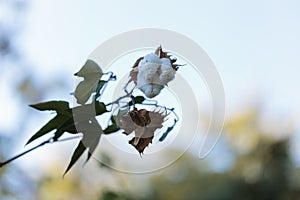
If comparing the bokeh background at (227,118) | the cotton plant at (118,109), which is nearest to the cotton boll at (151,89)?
the cotton plant at (118,109)

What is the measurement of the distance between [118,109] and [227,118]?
2.98ft

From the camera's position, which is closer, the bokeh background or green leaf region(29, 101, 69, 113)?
green leaf region(29, 101, 69, 113)

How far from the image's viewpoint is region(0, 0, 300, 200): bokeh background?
1.44 meters

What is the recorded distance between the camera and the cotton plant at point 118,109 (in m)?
0.28

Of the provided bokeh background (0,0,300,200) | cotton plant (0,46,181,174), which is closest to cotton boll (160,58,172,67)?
cotton plant (0,46,181,174)

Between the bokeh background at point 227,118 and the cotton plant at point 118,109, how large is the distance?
451mm

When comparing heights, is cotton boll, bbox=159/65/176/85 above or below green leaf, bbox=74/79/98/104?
above

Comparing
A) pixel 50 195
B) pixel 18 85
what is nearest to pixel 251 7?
pixel 18 85

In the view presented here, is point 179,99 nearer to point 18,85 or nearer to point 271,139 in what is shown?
point 18,85

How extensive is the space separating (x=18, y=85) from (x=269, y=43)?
1.13m

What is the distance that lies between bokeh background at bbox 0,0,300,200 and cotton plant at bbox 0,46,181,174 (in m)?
0.45

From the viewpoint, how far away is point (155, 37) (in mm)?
313

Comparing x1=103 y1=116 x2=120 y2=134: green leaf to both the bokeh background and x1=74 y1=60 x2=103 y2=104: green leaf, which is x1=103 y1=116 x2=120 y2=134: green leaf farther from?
the bokeh background

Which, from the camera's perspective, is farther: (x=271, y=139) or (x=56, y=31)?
(x=271, y=139)
